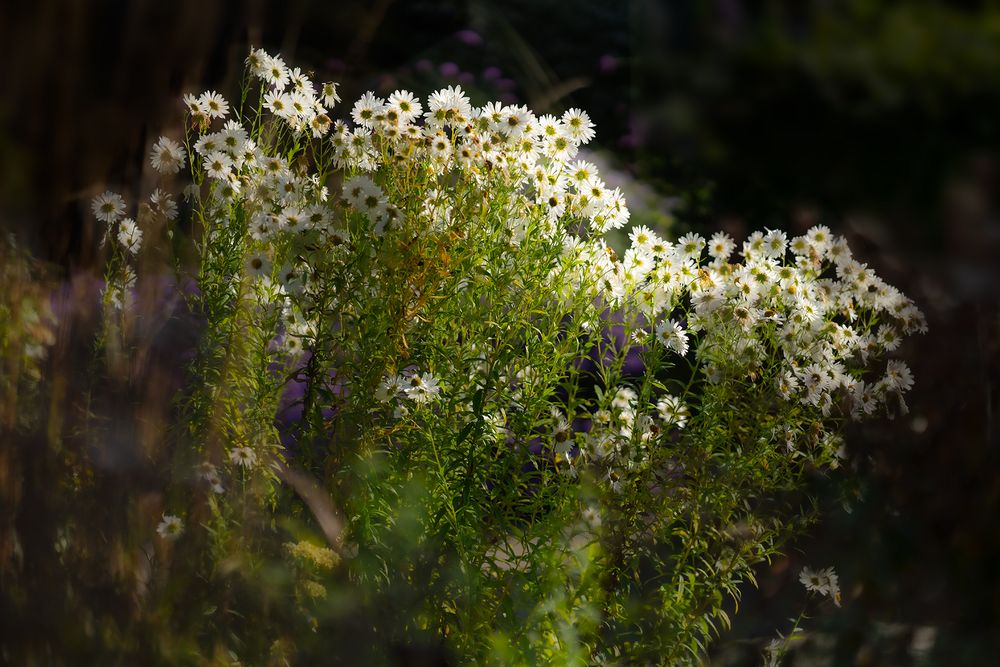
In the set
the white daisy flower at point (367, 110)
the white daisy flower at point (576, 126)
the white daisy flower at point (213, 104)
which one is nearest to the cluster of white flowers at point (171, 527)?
the white daisy flower at point (213, 104)

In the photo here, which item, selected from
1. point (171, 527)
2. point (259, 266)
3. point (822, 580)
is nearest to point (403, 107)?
point (259, 266)

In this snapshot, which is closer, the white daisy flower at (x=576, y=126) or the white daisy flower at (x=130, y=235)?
the white daisy flower at (x=130, y=235)

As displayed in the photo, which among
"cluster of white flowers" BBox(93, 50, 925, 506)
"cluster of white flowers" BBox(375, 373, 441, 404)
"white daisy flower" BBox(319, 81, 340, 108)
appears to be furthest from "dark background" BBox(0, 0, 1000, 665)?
"cluster of white flowers" BBox(375, 373, 441, 404)

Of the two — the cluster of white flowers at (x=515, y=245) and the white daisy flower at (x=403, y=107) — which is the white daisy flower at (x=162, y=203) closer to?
the cluster of white flowers at (x=515, y=245)

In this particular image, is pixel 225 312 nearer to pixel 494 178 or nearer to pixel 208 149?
pixel 208 149

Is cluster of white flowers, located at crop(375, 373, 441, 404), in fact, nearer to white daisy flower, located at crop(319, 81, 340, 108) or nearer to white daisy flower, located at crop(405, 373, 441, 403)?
white daisy flower, located at crop(405, 373, 441, 403)

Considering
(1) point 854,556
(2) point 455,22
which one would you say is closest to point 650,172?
(2) point 455,22
